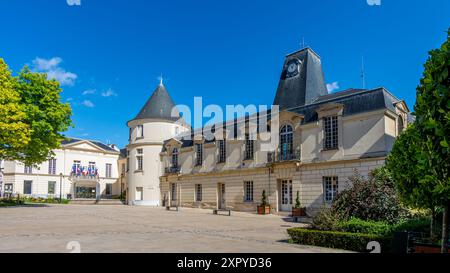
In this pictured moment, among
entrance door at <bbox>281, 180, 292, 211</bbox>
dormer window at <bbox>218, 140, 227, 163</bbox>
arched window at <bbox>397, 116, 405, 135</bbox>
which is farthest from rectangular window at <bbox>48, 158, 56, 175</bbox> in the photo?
arched window at <bbox>397, 116, 405, 135</bbox>

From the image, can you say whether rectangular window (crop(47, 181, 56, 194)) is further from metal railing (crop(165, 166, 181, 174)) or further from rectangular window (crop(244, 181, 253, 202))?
rectangular window (crop(244, 181, 253, 202))

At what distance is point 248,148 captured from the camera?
94.0 feet

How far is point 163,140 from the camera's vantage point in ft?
130

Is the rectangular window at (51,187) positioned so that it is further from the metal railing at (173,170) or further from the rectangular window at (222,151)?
the rectangular window at (222,151)

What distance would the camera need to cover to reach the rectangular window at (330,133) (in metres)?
22.7

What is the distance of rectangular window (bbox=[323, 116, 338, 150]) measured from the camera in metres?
22.7

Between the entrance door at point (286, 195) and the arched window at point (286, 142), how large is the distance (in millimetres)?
1853

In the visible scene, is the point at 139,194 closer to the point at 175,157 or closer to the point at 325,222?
the point at 175,157

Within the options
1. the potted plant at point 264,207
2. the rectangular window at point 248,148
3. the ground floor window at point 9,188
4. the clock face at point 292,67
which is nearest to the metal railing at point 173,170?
the rectangular window at point 248,148

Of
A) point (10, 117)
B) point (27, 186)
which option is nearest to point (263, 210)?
point (10, 117)

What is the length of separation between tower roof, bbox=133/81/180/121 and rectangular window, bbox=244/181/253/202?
1509 cm
